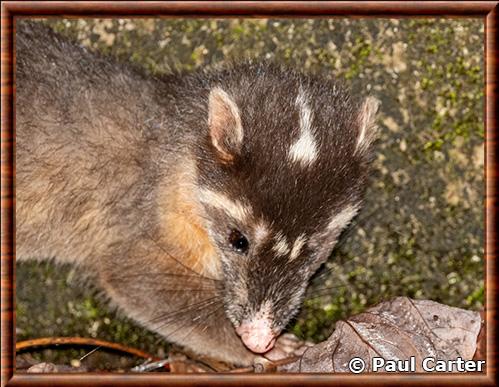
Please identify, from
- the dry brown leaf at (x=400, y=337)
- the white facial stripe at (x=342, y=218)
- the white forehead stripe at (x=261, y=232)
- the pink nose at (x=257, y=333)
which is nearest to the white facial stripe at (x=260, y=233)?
the white forehead stripe at (x=261, y=232)

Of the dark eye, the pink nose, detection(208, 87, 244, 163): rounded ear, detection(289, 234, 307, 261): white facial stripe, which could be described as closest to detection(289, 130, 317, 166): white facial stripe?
detection(208, 87, 244, 163): rounded ear

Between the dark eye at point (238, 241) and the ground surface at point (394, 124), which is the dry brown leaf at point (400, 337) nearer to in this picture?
the ground surface at point (394, 124)

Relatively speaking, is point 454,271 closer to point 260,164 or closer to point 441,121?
point 441,121

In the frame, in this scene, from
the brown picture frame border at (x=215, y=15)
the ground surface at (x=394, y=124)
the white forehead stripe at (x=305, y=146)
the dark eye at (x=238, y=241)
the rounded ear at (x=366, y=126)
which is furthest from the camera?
the ground surface at (x=394, y=124)

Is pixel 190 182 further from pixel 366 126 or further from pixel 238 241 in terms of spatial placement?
pixel 366 126

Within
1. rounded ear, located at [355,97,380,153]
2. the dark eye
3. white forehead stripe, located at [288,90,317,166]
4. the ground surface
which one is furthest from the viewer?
the ground surface

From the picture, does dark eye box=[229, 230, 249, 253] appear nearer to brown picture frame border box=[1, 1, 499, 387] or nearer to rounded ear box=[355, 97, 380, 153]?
brown picture frame border box=[1, 1, 499, 387]
